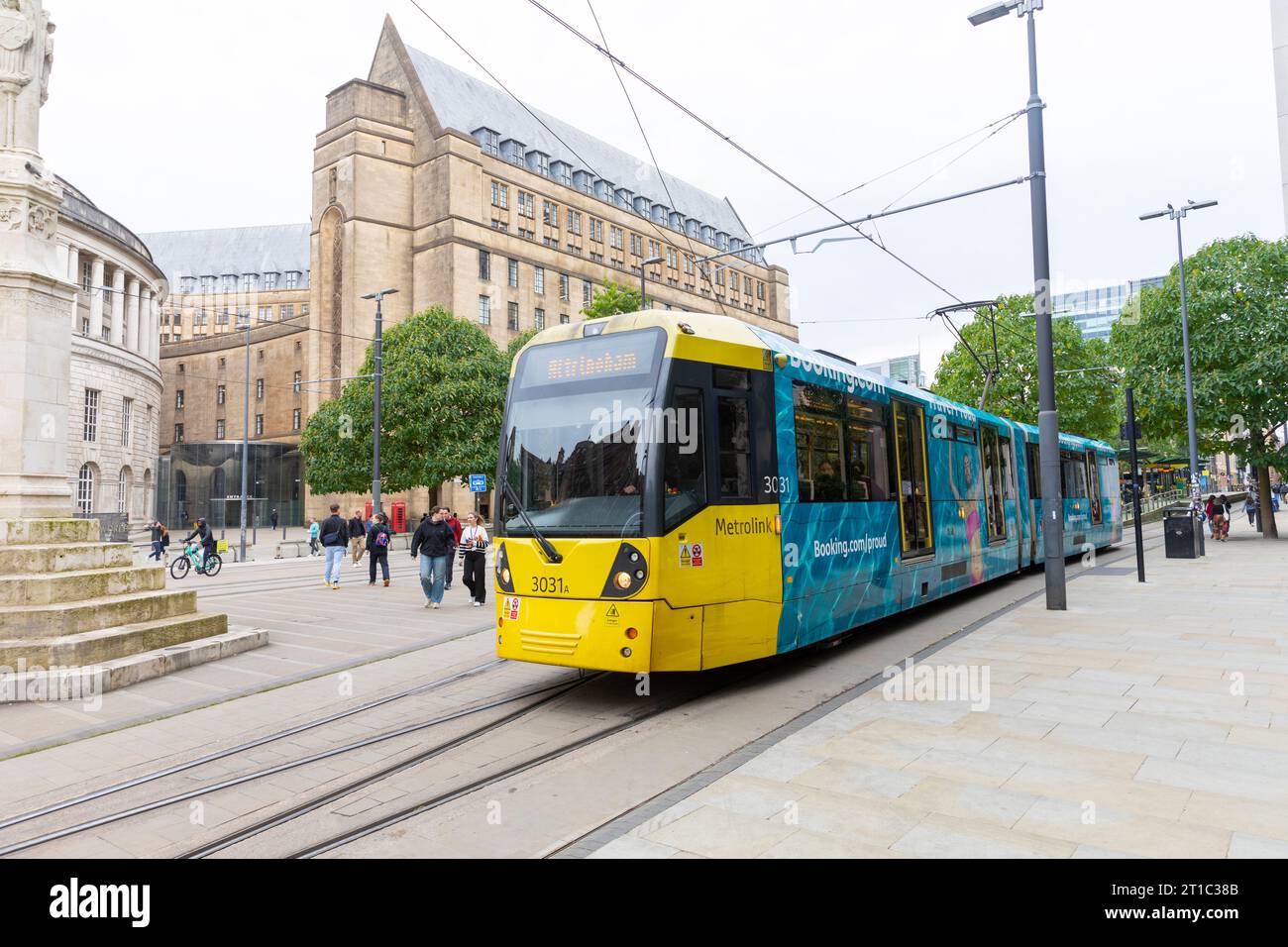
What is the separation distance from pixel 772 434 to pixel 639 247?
65735mm

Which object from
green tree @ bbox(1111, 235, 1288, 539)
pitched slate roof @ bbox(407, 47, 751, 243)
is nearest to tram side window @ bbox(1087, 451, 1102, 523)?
green tree @ bbox(1111, 235, 1288, 539)

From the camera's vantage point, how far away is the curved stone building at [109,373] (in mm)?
47594

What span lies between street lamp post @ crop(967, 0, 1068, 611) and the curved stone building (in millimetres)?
46888

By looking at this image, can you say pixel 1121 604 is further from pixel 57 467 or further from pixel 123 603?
pixel 57 467

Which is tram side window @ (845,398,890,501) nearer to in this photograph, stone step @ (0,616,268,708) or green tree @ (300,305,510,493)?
stone step @ (0,616,268,708)

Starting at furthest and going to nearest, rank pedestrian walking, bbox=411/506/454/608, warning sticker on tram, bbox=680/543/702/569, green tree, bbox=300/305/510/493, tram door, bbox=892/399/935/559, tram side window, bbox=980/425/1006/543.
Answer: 1. green tree, bbox=300/305/510/493
2. pedestrian walking, bbox=411/506/454/608
3. tram side window, bbox=980/425/1006/543
4. tram door, bbox=892/399/935/559
5. warning sticker on tram, bbox=680/543/702/569

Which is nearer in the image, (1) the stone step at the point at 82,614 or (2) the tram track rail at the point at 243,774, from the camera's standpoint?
(2) the tram track rail at the point at 243,774

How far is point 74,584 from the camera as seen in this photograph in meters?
8.77

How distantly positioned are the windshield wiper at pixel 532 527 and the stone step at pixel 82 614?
4.84 metres

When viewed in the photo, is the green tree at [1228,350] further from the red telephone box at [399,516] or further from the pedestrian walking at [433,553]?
the red telephone box at [399,516]

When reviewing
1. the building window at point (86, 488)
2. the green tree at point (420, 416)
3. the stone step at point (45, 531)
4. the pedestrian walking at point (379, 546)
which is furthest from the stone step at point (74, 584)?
the building window at point (86, 488)

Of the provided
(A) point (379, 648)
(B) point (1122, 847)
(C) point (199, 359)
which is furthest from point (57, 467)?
(C) point (199, 359)

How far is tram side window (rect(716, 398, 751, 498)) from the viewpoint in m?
7.00
